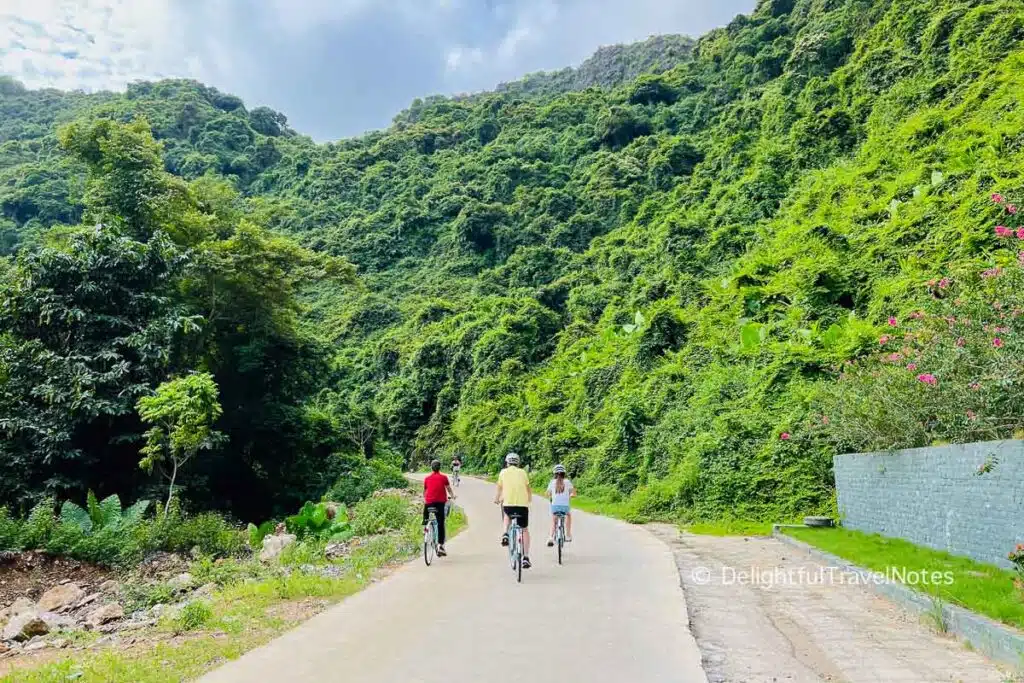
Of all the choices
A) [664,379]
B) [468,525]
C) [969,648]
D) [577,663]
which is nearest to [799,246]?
[664,379]

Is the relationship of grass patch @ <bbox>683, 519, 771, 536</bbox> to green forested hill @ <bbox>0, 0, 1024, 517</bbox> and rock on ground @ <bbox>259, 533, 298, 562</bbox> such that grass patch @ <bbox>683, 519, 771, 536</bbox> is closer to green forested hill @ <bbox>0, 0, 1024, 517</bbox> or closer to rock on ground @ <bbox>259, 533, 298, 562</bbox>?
green forested hill @ <bbox>0, 0, 1024, 517</bbox>

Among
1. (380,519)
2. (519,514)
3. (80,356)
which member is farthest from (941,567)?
(80,356)

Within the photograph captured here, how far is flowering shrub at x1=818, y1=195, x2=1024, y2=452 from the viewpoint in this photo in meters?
8.71

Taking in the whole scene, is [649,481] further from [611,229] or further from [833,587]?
[611,229]

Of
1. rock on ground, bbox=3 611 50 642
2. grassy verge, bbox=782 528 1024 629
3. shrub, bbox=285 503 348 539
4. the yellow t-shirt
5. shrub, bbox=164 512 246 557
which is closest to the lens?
grassy verge, bbox=782 528 1024 629

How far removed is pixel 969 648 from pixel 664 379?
21.4 metres

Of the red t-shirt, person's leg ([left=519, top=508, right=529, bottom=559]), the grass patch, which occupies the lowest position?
the grass patch

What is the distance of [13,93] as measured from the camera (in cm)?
9331

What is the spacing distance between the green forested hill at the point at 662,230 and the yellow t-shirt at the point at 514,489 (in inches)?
241

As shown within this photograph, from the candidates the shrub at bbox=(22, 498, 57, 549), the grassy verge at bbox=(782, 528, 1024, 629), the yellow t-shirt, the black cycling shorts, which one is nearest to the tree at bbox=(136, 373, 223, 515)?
the shrub at bbox=(22, 498, 57, 549)

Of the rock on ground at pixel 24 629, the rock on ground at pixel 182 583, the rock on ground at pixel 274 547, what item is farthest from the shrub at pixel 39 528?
the rock on ground at pixel 24 629

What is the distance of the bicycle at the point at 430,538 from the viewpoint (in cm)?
1043

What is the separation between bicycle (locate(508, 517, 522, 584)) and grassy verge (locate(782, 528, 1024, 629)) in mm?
4364

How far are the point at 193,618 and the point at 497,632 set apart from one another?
10.3ft
